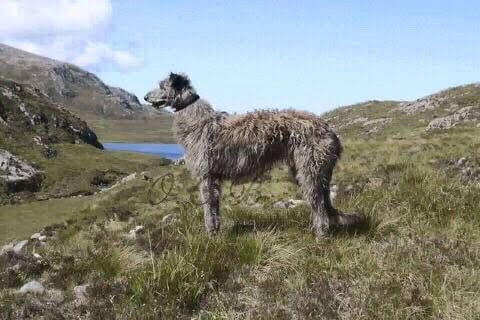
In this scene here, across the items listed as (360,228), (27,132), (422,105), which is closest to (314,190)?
(360,228)

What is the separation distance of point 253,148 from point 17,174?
175 feet

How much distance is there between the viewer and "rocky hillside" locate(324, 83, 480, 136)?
5397cm

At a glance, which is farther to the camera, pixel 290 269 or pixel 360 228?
pixel 360 228

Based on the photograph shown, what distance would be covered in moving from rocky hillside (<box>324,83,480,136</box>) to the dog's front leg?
41.1 metres

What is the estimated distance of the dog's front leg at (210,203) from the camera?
9.47 meters

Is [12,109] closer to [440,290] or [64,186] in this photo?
[64,186]

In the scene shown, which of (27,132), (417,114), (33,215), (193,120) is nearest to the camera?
(193,120)

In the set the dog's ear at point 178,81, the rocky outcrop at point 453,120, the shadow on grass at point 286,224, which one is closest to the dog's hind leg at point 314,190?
the shadow on grass at point 286,224

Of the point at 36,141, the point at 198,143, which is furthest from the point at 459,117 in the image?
the point at 36,141

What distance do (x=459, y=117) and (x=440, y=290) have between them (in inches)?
1862

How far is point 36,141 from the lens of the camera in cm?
7350

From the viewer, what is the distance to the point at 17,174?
187 feet

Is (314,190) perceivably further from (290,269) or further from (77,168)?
(77,168)

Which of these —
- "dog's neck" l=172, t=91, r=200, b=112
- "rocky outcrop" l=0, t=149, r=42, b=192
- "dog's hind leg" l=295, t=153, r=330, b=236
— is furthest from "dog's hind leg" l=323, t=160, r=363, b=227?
"rocky outcrop" l=0, t=149, r=42, b=192
